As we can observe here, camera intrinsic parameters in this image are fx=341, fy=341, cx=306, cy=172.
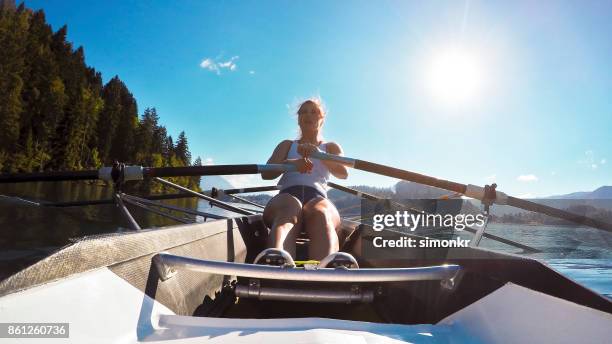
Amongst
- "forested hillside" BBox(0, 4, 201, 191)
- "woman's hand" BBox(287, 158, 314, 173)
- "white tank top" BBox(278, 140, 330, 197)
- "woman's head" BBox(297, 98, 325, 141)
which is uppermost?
"forested hillside" BBox(0, 4, 201, 191)

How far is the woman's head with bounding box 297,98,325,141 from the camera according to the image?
401 centimetres

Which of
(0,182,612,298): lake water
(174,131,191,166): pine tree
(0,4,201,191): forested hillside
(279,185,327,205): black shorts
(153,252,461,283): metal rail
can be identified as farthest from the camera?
(174,131,191,166): pine tree

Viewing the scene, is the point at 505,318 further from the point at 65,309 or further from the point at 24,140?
the point at 24,140

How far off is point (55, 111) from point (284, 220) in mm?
58082

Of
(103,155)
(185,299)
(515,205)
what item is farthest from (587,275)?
(103,155)

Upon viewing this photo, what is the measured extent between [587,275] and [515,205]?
377cm

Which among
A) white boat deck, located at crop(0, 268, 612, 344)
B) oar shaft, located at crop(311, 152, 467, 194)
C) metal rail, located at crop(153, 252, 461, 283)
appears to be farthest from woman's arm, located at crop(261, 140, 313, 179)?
white boat deck, located at crop(0, 268, 612, 344)

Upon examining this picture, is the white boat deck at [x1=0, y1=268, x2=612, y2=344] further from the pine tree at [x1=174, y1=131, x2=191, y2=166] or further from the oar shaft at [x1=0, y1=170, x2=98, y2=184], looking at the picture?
the pine tree at [x1=174, y1=131, x2=191, y2=166]

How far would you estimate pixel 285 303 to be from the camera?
2254 mm

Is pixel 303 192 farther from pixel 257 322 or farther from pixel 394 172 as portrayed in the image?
pixel 257 322

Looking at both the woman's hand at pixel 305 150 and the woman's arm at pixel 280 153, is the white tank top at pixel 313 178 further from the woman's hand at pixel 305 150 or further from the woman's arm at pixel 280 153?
the woman's arm at pixel 280 153

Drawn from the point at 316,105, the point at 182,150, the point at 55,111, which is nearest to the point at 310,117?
the point at 316,105

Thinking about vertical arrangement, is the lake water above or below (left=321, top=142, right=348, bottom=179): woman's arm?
below

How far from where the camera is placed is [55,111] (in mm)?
48000
